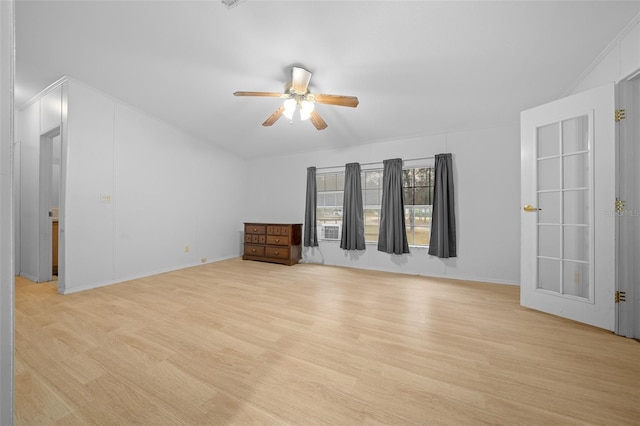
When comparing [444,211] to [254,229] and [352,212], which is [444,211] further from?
[254,229]

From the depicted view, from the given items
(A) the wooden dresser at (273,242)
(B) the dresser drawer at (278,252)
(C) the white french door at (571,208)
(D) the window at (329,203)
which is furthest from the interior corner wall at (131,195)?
(C) the white french door at (571,208)

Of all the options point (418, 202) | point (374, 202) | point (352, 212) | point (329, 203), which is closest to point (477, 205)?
point (418, 202)

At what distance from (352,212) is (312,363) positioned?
3226 millimetres

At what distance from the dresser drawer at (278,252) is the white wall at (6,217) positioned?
4.24 metres

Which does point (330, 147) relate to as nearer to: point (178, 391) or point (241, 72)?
point (241, 72)

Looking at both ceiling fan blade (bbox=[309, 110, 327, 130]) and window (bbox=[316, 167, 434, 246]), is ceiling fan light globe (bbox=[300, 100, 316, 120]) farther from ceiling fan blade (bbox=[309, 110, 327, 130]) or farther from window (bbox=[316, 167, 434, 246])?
window (bbox=[316, 167, 434, 246])

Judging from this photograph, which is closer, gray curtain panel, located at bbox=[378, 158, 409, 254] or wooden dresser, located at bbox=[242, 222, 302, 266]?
gray curtain panel, located at bbox=[378, 158, 409, 254]

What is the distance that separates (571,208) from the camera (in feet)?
7.59

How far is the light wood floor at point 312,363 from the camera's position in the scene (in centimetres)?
117

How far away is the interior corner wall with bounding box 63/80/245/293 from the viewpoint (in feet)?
9.84

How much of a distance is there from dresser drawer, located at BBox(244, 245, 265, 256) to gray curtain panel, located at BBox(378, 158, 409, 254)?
Answer: 2.44 m

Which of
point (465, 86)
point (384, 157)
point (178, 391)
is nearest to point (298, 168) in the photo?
point (384, 157)

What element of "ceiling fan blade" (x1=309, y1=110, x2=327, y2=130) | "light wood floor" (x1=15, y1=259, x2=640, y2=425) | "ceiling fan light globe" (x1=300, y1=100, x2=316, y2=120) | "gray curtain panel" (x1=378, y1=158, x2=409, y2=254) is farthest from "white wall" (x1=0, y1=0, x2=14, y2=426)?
"gray curtain panel" (x1=378, y1=158, x2=409, y2=254)

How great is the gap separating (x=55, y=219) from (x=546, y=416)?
5.85 m
